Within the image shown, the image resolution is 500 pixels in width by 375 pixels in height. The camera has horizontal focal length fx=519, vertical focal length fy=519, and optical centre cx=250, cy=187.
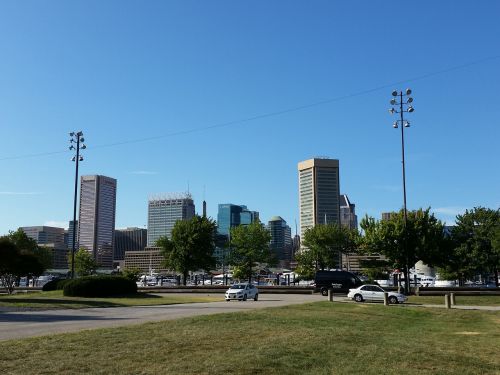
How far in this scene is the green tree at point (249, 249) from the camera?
63.8 metres

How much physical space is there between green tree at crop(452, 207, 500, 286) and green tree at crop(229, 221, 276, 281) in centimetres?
2229

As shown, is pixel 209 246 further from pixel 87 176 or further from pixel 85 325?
pixel 87 176

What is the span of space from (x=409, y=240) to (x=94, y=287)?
29.3 m

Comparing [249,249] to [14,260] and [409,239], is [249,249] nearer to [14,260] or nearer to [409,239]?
[409,239]

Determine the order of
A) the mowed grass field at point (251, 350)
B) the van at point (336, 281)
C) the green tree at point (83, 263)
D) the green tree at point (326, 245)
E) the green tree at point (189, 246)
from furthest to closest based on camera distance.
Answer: the green tree at point (83, 263) < the green tree at point (326, 245) < the green tree at point (189, 246) < the van at point (336, 281) < the mowed grass field at point (251, 350)

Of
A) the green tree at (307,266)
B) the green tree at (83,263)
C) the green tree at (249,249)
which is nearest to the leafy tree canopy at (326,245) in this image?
the green tree at (307,266)

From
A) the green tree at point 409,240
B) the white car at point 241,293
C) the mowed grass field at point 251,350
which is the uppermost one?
the green tree at point 409,240

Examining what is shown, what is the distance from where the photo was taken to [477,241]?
50.7 m

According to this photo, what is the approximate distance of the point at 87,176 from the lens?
15288 cm

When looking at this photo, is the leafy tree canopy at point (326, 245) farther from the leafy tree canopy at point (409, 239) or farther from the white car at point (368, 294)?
the white car at point (368, 294)

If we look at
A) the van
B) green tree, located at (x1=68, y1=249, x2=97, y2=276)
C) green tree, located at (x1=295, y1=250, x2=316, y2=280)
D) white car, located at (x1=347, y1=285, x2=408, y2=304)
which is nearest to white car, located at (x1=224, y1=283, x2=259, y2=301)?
white car, located at (x1=347, y1=285, x2=408, y2=304)

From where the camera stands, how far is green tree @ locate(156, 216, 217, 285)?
59812 mm

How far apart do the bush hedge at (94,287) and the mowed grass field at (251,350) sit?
21683 mm

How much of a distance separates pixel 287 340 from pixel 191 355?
3192 mm
